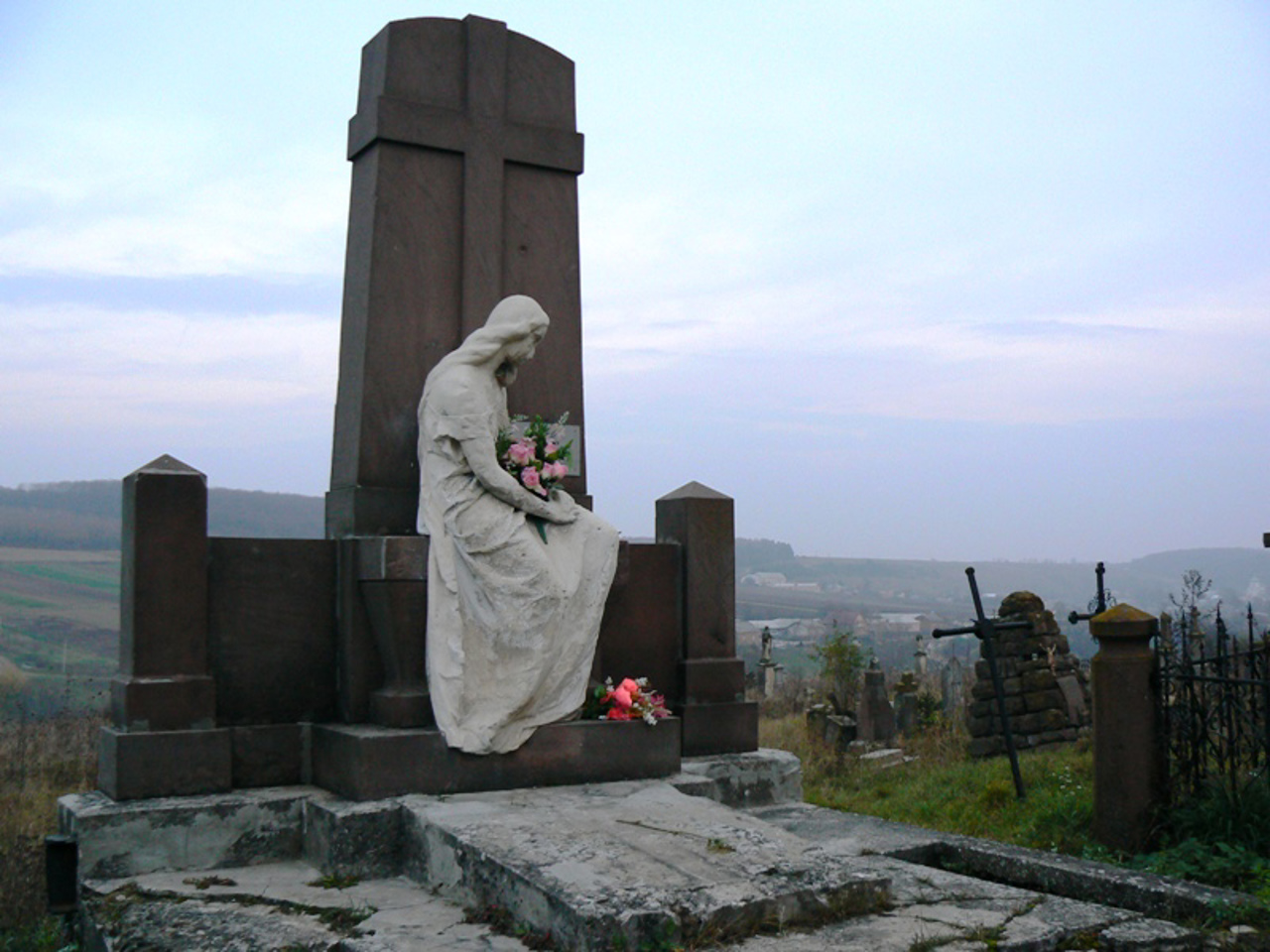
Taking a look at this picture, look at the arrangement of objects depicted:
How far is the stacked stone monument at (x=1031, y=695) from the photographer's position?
34.0 ft

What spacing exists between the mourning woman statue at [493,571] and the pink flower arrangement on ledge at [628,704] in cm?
20

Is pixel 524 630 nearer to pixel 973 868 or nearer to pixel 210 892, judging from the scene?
pixel 210 892

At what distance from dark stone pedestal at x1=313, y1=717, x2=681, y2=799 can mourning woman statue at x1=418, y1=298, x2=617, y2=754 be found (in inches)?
3.5

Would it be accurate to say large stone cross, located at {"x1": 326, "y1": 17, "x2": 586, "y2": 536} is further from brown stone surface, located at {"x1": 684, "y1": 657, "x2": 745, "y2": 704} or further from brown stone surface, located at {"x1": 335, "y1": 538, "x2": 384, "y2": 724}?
brown stone surface, located at {"x1": 684, "y1": 657, "x2": 745, "y2": 704}

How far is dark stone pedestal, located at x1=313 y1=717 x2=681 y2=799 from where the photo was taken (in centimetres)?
539

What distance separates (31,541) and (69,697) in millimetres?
12100

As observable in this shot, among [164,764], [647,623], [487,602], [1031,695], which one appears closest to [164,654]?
[164,764]

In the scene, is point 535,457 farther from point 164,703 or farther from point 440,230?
point 164,703

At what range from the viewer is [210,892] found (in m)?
4.94

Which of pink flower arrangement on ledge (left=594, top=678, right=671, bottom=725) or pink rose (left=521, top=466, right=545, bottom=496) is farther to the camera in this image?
pink flower arrangement on ledge (left=594, top=678, right=671, bottom=725)

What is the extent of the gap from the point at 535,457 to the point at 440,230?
4.50ft

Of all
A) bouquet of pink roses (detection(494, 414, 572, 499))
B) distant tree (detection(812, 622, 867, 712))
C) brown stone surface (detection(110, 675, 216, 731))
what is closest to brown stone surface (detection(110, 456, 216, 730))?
brown stone surface (detection(110, 675, 216, 731))

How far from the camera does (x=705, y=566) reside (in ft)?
22.5

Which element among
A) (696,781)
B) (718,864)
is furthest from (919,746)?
(718,864)
